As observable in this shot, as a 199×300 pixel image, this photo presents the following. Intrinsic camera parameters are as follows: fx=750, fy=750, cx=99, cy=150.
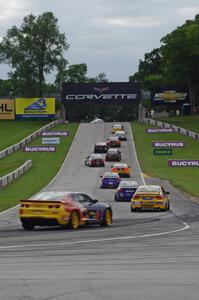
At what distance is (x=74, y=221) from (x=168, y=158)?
191 ft

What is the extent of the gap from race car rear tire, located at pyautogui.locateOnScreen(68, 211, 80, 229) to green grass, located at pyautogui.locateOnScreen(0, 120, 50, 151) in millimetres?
69250

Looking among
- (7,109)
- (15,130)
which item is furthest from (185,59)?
(15,130)

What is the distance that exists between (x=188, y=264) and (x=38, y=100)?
10809 cm

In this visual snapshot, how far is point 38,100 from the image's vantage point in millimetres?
121250

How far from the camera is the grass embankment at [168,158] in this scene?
57697mm

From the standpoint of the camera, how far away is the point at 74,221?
24375mm

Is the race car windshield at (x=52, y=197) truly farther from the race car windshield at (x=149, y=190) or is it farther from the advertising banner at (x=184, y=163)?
the advertising banner at (x=184, y=163)

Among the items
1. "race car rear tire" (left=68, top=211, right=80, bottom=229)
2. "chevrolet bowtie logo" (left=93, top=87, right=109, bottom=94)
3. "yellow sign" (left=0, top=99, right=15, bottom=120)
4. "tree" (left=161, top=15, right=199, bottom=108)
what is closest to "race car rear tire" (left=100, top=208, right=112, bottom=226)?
"race car rear tire" (left=68, top=211, right=80, bottom=229)

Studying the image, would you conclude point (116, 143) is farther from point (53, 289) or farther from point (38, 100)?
point (53, 289)

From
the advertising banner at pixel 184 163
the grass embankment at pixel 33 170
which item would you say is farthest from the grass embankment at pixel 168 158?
the grass embankment at pixel 33 170

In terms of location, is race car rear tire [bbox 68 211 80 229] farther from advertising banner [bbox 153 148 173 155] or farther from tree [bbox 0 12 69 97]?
tree [bbox 0 12 69 97]

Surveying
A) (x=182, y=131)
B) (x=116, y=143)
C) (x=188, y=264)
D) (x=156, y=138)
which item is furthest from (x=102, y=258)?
(x=182, y=131)

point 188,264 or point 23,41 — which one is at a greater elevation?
point 23,41

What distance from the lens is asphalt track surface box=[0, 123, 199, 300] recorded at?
1084cm
